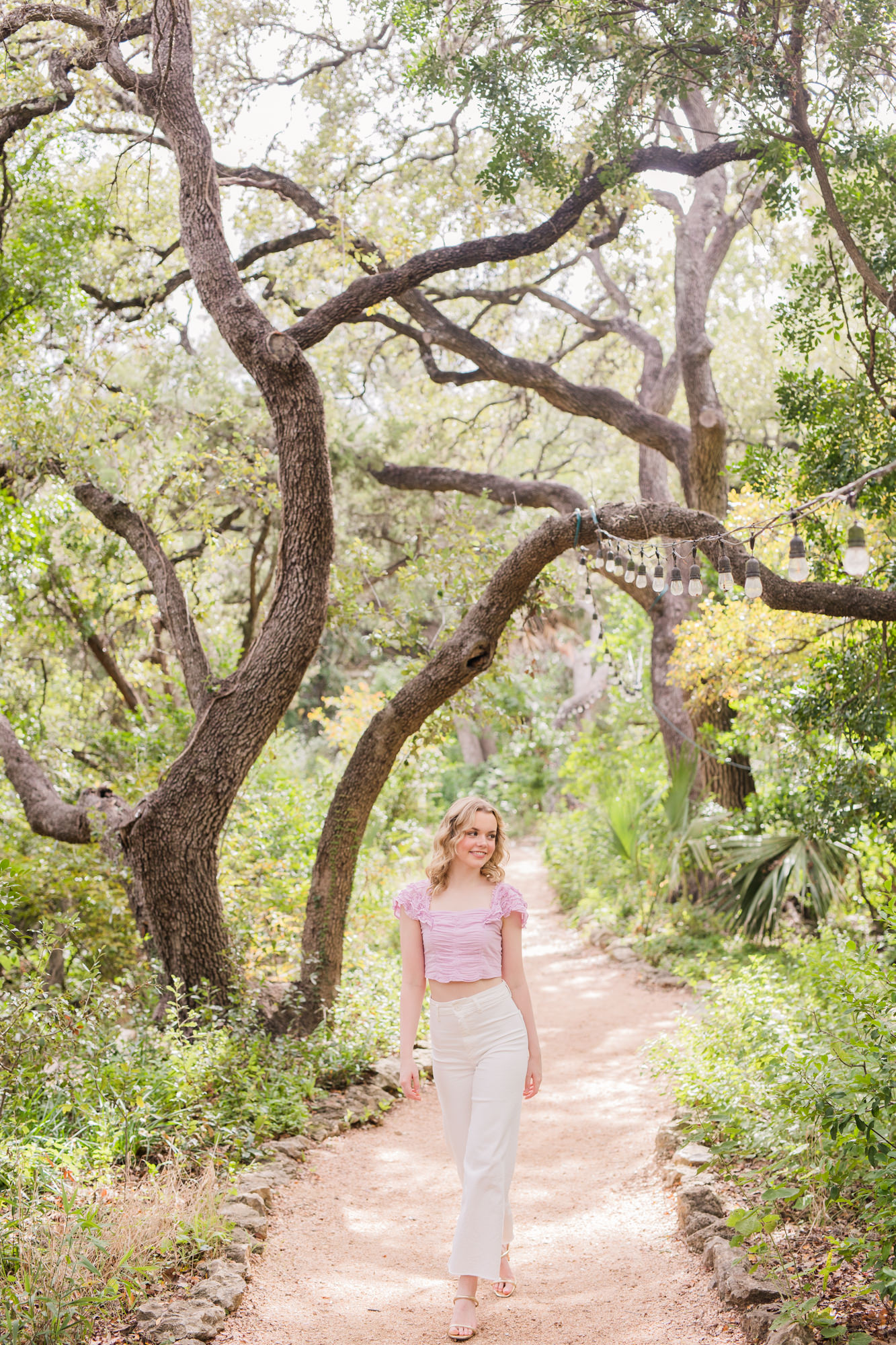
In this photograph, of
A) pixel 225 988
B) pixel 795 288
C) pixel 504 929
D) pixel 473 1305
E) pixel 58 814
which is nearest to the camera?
pixel 473 1305

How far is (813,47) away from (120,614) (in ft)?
25.3

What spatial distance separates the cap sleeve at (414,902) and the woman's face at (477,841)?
0.67ft

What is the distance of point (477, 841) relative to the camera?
3.62 metres

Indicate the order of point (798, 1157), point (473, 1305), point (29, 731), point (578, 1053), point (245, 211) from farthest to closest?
1. point (245, 211)
2. point (29, 731)
3. point (578, 1053)
4. point (798, 1157)
5. point (473, 1305)

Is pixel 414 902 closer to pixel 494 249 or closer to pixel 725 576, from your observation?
pixel 725 576

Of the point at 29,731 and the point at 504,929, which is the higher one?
the point at 29,731

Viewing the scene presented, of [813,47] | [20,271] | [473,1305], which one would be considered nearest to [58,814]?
[20,271]

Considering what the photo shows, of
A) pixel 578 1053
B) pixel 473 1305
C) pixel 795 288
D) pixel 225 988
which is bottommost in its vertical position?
pixel 578 1053

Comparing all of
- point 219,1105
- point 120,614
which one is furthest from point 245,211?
point 219,1105

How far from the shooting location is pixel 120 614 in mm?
10578

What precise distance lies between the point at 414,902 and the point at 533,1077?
2.45 ft

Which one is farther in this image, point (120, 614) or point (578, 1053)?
→ point (120, 614)

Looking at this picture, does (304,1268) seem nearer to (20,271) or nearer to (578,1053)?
(578,1053)

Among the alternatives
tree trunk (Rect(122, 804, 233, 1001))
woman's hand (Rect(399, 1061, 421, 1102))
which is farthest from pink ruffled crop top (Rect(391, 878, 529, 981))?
tree trunk (Rect(122, 804, 233, 1001))
